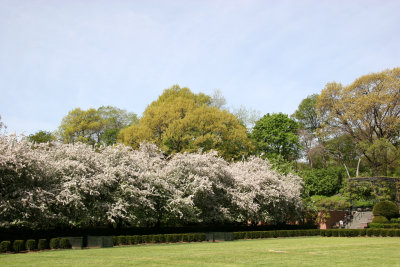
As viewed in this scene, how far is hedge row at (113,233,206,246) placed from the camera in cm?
2886

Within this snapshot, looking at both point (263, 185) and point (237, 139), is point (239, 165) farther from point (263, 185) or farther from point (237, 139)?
point (237, 139)

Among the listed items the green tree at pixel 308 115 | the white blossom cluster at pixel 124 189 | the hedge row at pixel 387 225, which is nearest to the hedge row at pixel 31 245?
the white blossom cluster at pixel 124 189

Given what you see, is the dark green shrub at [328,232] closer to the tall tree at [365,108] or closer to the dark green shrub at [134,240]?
the tall tree at [365,108]

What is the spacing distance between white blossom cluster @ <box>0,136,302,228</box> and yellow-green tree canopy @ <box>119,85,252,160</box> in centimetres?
636

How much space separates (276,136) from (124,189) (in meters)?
37.9

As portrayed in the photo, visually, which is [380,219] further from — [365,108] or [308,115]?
[308,115]

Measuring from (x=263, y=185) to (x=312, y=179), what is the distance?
19561 millimetres

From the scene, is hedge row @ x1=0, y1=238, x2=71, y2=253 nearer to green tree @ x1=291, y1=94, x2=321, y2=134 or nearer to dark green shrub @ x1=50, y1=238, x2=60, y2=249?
dark green shrub @ x1=50, y1=238, x2=60, y2=249

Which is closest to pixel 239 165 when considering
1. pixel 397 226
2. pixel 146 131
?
pixel 146 131

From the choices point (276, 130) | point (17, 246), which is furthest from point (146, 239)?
point (276, 130)

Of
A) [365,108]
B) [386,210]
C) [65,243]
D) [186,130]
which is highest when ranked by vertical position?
[365,108]

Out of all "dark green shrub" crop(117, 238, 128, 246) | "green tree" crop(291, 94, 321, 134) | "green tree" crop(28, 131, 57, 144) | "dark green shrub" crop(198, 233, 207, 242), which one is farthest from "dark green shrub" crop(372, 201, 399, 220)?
"green tree" crop(28, 131, 57, 144)

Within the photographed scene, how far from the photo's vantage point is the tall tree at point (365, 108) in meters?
51.2

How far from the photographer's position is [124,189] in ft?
99.9
